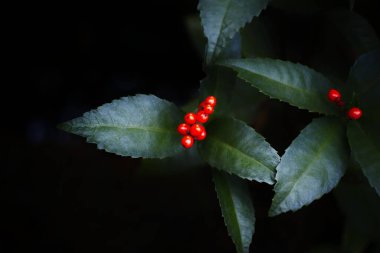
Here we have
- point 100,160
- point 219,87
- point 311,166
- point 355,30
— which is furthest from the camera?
point 100,160

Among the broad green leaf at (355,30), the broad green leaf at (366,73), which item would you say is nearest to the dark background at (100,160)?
the broad green leaf at (355,30)

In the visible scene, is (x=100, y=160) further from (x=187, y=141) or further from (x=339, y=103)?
(x=339, y=103)

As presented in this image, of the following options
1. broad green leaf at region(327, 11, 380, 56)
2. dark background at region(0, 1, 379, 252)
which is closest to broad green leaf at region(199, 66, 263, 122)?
broad green leaf at region(327, 11, 380, 56)

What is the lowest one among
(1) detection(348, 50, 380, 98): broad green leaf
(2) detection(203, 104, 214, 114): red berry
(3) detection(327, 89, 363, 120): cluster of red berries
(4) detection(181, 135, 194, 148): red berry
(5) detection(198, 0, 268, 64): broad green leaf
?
(4) detection(181, 135, 194, 148): red berry

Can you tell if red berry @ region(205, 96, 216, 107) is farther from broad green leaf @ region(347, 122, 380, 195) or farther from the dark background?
the dark background

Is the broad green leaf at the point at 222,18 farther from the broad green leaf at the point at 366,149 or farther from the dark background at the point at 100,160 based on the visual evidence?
the dark background at the point at 100,160

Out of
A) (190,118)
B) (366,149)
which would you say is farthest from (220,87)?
(366,149)

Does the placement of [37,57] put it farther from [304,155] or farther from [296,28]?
[304,155]
